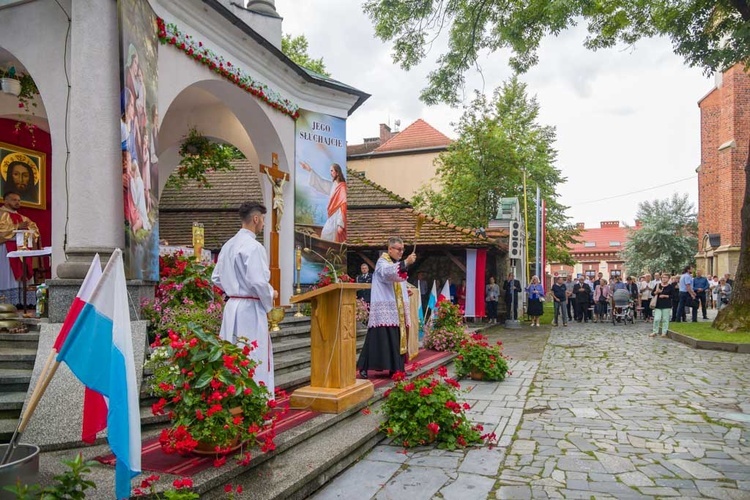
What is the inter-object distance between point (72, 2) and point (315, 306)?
4.32 meters

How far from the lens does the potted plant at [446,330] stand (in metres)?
10.8

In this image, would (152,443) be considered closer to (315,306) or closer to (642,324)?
(315,306)

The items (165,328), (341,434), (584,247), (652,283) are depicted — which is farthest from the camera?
(584,247)

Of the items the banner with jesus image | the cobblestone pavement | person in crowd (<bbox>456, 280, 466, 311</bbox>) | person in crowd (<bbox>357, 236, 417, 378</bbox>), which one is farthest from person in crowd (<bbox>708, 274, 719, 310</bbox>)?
person in crowd (<bbox>357, 236, 417, 378</bbox>)

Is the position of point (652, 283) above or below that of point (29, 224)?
below

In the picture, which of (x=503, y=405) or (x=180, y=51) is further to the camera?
(x=180, y=51)

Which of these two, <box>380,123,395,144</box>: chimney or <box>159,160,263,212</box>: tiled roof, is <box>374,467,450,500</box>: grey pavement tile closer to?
<box>159,160,263,212</box>: tiled roof

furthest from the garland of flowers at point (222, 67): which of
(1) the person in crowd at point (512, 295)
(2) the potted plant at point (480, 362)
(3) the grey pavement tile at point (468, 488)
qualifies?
(1) the person in crowd at point (512, 295)

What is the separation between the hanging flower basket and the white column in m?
2.09

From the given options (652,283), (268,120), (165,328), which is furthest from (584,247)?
(165,328)

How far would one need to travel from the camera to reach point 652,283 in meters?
20.8

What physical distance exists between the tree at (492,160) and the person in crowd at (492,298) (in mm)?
5529

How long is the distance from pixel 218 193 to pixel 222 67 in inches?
496

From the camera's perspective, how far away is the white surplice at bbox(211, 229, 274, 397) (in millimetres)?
5051
